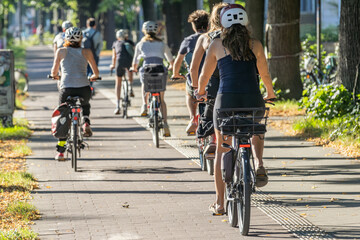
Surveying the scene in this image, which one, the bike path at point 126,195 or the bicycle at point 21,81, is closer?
the bike path at point 126,195

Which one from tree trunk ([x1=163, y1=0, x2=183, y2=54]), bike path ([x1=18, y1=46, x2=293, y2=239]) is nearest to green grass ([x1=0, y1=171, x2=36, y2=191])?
bike path ([x1=18, y1=46, x2=293, y2=239])

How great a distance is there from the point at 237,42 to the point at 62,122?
15.0 ft

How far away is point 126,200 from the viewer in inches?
345

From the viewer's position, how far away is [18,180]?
9883 mm

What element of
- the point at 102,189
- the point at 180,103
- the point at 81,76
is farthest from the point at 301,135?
the point at 180,103

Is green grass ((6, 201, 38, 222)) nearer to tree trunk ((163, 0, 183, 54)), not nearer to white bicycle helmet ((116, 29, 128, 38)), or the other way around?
white bicycle helmet ((116, 29, 128, 38))

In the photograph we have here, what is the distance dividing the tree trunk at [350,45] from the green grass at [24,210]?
6.58m

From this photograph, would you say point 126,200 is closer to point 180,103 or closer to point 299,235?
point 299,235

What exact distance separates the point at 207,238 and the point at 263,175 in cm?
87

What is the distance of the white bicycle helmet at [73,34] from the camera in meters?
11.0

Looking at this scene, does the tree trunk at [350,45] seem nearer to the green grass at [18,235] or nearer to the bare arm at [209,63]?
the bare arm at [209,63]

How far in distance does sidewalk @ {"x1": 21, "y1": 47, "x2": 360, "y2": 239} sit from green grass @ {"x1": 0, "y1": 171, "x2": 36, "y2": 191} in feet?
0.50

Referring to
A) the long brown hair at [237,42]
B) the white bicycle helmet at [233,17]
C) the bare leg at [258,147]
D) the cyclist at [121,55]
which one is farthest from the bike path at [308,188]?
the cyclist at [121,55]

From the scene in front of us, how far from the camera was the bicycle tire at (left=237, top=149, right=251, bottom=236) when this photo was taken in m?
6.71
